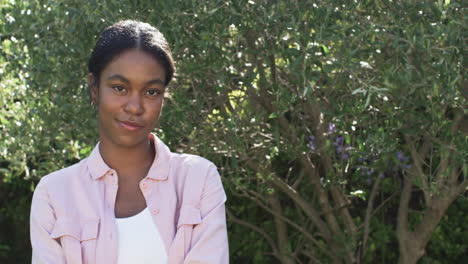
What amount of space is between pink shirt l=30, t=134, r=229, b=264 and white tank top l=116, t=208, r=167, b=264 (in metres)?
0.02

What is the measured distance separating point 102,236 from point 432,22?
204 centimetres

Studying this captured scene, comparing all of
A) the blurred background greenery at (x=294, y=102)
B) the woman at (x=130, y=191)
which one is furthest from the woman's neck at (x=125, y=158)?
the blurred background greenery at (x=294, y=102)

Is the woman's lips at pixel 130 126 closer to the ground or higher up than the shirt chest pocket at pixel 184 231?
higher up

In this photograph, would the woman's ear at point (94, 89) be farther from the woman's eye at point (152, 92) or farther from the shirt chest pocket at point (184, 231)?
the shirt chest pocket at point (184, 231)

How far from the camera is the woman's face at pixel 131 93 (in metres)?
2.73

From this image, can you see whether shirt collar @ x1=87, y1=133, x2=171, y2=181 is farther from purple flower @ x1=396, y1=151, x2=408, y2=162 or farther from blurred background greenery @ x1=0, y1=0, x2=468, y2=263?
purple flower @ x1=396, y1=151, x2=408, y2=162

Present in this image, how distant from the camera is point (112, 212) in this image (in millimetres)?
2768

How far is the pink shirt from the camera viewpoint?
105 inches

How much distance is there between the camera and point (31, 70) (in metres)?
4.93

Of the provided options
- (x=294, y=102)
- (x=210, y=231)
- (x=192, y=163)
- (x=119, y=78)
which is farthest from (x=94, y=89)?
(x=294, y=102)

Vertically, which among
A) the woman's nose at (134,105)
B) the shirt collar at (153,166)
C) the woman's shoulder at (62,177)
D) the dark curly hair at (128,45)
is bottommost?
the woman's shoulder at (62,177)

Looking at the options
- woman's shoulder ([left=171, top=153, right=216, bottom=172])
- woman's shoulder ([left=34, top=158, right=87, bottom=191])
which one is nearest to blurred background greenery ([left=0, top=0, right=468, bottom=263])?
woman's shoulder ([left=171, top=153, right=216, bottom=172])

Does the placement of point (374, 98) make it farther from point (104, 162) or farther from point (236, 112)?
point (104, 162)

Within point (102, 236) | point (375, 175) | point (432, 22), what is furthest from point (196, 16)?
point (375, 175)
